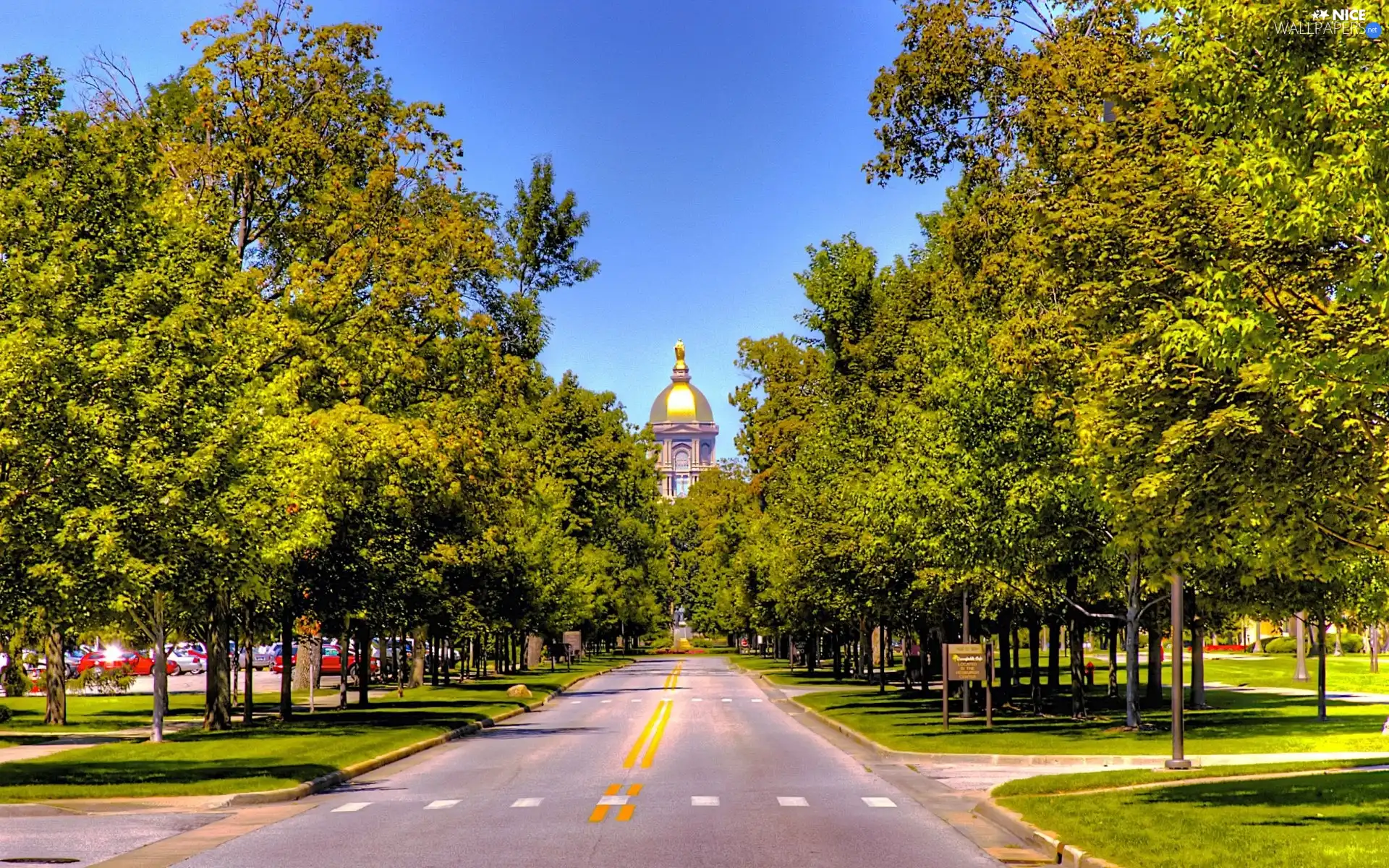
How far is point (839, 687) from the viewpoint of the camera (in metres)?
66.6

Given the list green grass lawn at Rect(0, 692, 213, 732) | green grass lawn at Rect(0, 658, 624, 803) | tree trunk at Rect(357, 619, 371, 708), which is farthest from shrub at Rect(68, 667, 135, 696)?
green grass lawn at Rect(0, 658, 624, 803)

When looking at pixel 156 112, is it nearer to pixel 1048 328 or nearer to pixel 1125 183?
pixel 1048 328

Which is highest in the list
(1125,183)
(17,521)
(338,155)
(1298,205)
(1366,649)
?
(338,155)

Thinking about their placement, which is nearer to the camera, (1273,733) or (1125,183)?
(1125,183)

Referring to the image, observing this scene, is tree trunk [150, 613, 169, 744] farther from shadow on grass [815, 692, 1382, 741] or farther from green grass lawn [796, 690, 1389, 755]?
shadow on grass [815, 692, 1382, 741]

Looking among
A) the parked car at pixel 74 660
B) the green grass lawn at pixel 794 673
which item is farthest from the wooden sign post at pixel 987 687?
the parked car at pixel 74 660

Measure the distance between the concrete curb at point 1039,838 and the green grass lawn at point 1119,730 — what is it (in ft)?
29.9

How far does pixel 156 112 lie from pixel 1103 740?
25.8 m

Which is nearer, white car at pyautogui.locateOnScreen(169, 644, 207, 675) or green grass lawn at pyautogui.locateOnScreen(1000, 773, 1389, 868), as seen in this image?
green grass lawn at pyautogui.locateOnScreen(1000, 773, 1389, 868)

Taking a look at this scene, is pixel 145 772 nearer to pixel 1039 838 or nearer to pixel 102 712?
pixel 1039 838

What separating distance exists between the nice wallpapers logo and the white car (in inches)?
2995

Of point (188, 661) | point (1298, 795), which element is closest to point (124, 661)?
point (188, 661)

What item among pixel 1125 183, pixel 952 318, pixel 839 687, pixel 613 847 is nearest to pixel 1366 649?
pixel 839 687

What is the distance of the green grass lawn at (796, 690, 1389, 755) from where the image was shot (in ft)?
95.9
